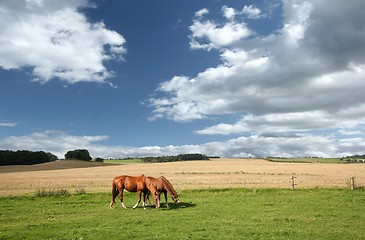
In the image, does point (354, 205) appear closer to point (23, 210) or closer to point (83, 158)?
point (23, 210)

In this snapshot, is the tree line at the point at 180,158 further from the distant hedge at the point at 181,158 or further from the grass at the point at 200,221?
the grass at the point at 200,221

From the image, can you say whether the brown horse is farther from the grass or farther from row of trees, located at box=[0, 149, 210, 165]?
row of trees, located at box=[0, 149, 210, 165]

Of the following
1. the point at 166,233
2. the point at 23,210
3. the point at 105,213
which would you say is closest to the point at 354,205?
the point at 166,233

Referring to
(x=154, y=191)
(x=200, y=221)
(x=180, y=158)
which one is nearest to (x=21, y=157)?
(x=180, y=158)

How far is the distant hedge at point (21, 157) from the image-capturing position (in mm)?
134875

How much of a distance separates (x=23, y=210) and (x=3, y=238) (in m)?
9.83

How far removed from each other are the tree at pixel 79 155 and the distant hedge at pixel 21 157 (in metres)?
10.4

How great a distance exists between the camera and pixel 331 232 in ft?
47.8

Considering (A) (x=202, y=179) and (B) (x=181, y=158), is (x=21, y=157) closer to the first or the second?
(B) (x=181, y=158)

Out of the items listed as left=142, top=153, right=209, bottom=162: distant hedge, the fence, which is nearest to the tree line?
left=142, top=153, right=209, bottom=162: distant hedge

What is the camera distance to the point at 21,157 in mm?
139375

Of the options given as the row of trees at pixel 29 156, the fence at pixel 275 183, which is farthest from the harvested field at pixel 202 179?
the row of trees at pixel 29 156

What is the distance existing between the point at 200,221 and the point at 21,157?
459 ft

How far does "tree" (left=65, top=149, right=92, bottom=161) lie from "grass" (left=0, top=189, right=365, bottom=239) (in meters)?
134
